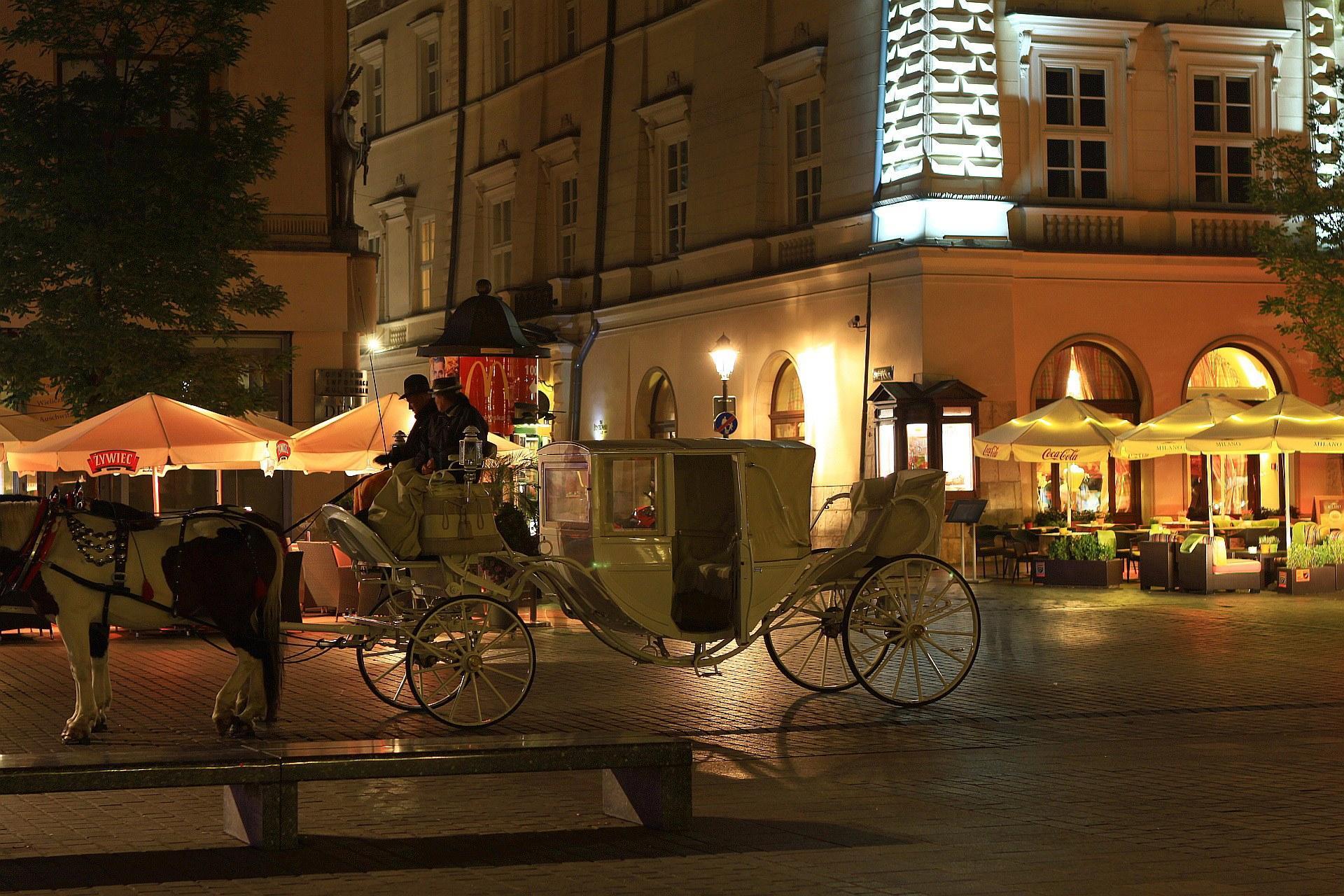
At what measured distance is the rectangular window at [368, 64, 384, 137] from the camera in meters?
54.2

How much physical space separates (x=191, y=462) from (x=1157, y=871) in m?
14.1

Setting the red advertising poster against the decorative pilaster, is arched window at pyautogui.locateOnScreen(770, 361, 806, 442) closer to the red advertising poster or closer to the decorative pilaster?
the decorative pilaster

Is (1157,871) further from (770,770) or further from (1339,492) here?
(1339,492)

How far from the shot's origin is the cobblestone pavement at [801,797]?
7.63 m

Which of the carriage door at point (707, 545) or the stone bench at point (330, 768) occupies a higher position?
the carriage door at point (707, 545)

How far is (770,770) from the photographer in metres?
10.5

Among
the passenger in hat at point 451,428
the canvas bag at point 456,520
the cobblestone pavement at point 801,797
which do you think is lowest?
the cobblestone pavement at point 801,797

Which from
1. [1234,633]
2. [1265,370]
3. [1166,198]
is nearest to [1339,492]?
[1265,370]

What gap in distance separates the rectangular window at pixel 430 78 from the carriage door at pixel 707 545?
39.5 metres

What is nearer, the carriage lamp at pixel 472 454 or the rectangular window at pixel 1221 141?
the carriage lamp at pixel 472 454

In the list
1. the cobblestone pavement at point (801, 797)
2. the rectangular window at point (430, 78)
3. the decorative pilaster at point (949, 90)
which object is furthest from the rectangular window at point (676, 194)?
the cobblestone pavement at point (801, 797)

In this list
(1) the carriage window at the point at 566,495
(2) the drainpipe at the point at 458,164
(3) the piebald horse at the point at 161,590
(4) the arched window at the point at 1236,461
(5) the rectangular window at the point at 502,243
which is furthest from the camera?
(2) the drainpipe at the point at 458,164

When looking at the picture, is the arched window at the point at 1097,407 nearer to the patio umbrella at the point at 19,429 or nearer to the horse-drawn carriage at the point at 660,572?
the patio umbrella at the point at 19,429

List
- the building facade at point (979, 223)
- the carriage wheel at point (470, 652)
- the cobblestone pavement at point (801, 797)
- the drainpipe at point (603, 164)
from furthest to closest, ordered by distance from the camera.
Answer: the drainpipe at point (603, 164), the building facade at point (979, 223), the carriage wheel at point (470, 652), the cobblestone pavement at point (801, 797)
